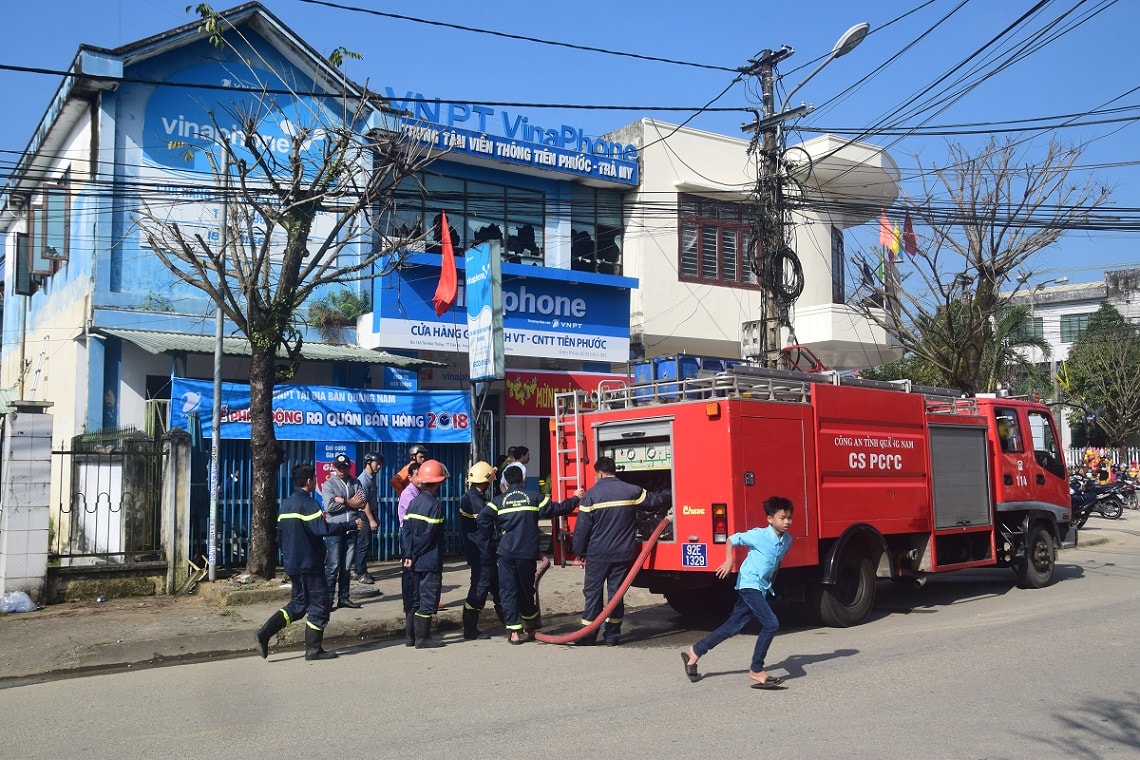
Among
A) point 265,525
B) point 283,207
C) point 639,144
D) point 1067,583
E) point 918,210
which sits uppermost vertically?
point 639,144

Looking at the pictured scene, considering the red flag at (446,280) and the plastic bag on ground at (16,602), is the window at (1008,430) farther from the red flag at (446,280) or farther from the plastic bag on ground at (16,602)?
the plastic bag on ground at (16,602)

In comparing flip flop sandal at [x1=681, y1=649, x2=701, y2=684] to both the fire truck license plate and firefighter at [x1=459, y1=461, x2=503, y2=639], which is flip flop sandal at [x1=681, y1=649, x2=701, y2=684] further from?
firefighter at [x1=459, y1=461, x2=503, y2=639]

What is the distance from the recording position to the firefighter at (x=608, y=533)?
30.0ft

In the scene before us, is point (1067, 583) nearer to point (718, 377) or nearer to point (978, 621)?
point (978, 621)

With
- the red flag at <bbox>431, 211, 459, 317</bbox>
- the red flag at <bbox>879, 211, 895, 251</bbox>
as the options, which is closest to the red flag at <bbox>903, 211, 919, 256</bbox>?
the red flag at <bbox>879, 211, 895, 251</bbox>

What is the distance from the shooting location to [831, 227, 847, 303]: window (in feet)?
78.1

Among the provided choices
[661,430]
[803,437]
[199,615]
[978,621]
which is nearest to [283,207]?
[199,615]

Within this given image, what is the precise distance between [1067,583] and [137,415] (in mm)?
13773

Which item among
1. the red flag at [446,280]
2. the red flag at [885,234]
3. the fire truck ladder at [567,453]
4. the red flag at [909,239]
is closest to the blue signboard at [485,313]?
the red flag at [446,280]

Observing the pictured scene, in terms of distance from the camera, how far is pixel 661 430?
371 inches

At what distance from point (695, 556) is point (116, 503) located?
23.9 ft

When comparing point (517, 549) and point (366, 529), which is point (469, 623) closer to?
point (517, 549)

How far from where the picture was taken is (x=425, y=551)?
922 centimetres

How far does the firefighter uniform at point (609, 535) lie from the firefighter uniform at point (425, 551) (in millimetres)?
1316
